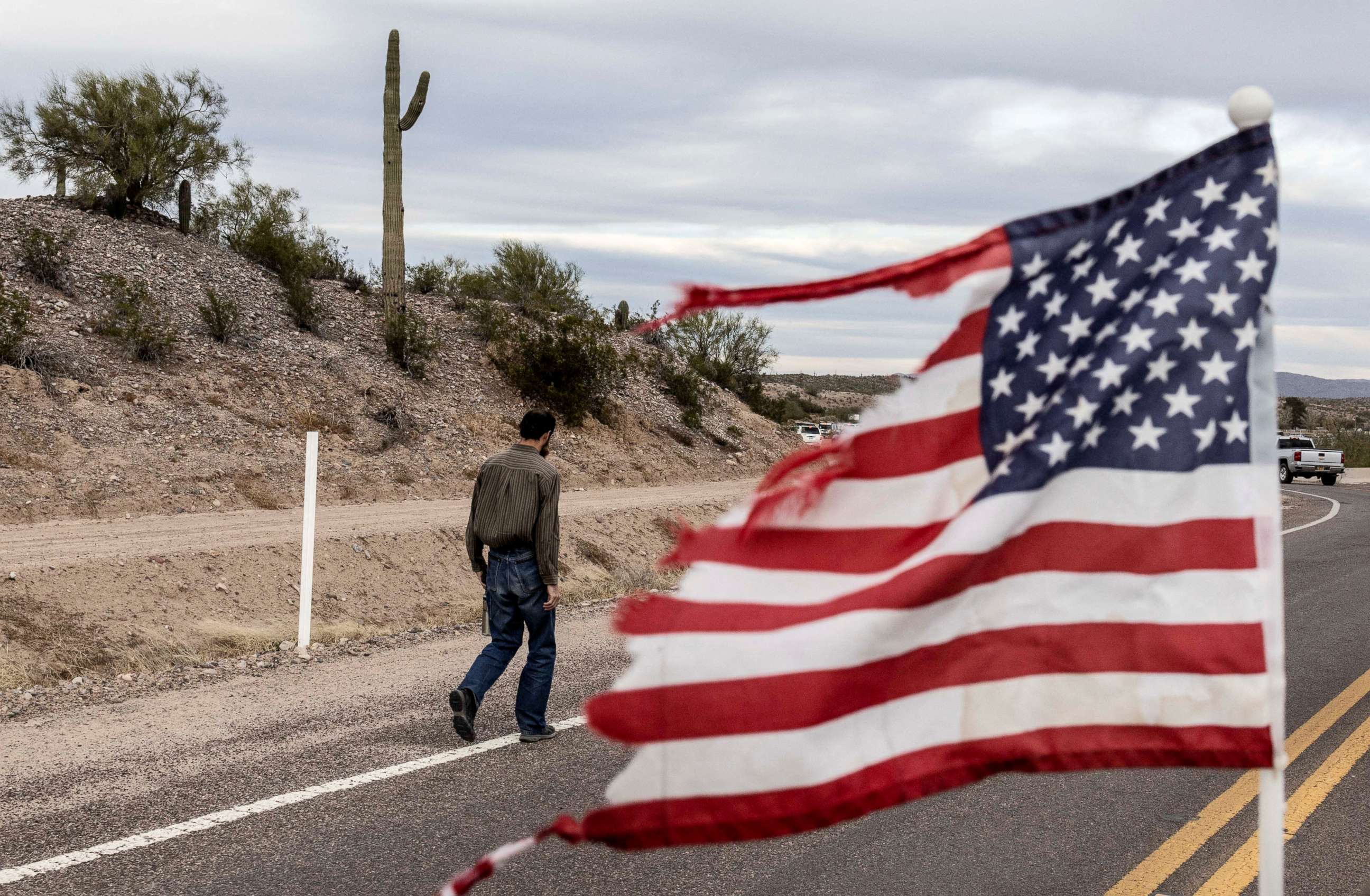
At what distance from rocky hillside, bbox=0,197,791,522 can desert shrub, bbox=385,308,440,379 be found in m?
0.30

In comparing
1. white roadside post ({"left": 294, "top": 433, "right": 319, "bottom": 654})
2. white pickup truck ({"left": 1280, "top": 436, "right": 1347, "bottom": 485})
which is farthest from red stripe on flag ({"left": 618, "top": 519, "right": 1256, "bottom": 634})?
white pickup truck ({"left": 1280, "top": 436, "right": 1347, "bottom": 485})

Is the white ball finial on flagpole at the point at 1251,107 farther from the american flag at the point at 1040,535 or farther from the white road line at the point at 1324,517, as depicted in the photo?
the white road line at the point at 1324,517

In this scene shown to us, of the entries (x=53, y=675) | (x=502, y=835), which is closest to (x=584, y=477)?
(x=53, y=675)

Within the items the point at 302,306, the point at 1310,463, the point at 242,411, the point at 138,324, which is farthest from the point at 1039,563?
the point at 1310,463

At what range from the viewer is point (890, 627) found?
246 cm

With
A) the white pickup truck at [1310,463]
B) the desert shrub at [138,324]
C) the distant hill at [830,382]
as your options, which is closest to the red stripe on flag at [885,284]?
the desert shrub at [138,324]

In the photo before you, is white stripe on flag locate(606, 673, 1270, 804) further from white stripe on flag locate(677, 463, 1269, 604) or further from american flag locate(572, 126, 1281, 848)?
white stripe on flag locate(677, 463, 1269, 604)

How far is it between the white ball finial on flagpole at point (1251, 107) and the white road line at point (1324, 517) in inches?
749

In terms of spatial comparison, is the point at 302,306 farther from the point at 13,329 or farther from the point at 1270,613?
the point at 1270,613

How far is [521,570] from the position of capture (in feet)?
22.6

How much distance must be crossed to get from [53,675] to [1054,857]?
7584 millimetres

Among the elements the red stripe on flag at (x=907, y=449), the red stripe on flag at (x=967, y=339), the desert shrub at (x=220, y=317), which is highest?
the desert shrub at (x=220, y=317)

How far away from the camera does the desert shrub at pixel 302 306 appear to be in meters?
25.3

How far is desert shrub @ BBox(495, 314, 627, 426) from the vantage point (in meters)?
26.2
